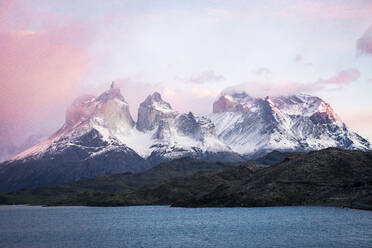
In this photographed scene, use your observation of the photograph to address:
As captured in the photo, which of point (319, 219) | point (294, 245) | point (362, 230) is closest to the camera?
point (294, 245)

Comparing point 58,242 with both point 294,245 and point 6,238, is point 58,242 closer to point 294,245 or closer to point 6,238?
point 6,238

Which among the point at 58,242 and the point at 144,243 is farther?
the point at 58,242

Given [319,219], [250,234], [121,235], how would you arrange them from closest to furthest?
[250,234] → [121,235] → [319,219]

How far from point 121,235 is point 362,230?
83346 millimetres

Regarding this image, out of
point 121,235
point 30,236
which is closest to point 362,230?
point 121,235

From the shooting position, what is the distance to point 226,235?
545ft

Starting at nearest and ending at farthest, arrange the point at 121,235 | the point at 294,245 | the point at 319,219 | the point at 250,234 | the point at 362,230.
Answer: the point at 294,245, the point at 362,230, the point at 250,234, the point at 121,235, the point at 319,219

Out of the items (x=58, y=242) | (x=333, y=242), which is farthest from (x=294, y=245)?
(x=58, y=242)

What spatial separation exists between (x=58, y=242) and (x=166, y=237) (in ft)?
118

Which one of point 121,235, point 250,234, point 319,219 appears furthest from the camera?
point 319,219

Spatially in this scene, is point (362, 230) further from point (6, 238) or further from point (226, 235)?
point (6, 238)

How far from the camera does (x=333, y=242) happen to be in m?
134

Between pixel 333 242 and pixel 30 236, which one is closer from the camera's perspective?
pixel 333 242

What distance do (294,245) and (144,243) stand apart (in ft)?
156
